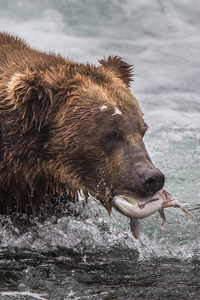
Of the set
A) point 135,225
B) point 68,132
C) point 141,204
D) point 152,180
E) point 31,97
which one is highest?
point 31,97

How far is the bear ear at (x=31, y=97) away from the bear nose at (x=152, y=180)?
97 centimetres

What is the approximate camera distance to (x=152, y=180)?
3.77 metres

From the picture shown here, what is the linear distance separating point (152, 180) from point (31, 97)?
1.18 m

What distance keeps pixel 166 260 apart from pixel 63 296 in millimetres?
1229

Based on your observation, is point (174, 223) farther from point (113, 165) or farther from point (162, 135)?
point (162, 135)

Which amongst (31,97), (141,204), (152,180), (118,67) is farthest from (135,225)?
(118,67)

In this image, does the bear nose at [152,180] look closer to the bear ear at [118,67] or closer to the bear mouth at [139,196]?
the bear mouth at [139,196]

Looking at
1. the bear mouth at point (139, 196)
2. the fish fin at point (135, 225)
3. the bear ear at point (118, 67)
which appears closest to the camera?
the bear mouth at point (139, 196)

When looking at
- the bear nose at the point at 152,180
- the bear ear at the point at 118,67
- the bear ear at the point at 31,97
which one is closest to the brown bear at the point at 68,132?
the bear ear at the point at 31,97

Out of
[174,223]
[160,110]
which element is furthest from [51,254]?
[160,110]

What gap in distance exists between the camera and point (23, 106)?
13.7ft

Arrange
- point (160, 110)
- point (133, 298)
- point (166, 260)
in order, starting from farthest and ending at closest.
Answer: point (160, 110) → point (166, 260) → point (133, 298)

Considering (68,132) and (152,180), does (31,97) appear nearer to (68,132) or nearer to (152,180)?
(68,132)

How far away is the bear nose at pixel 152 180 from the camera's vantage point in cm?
375
